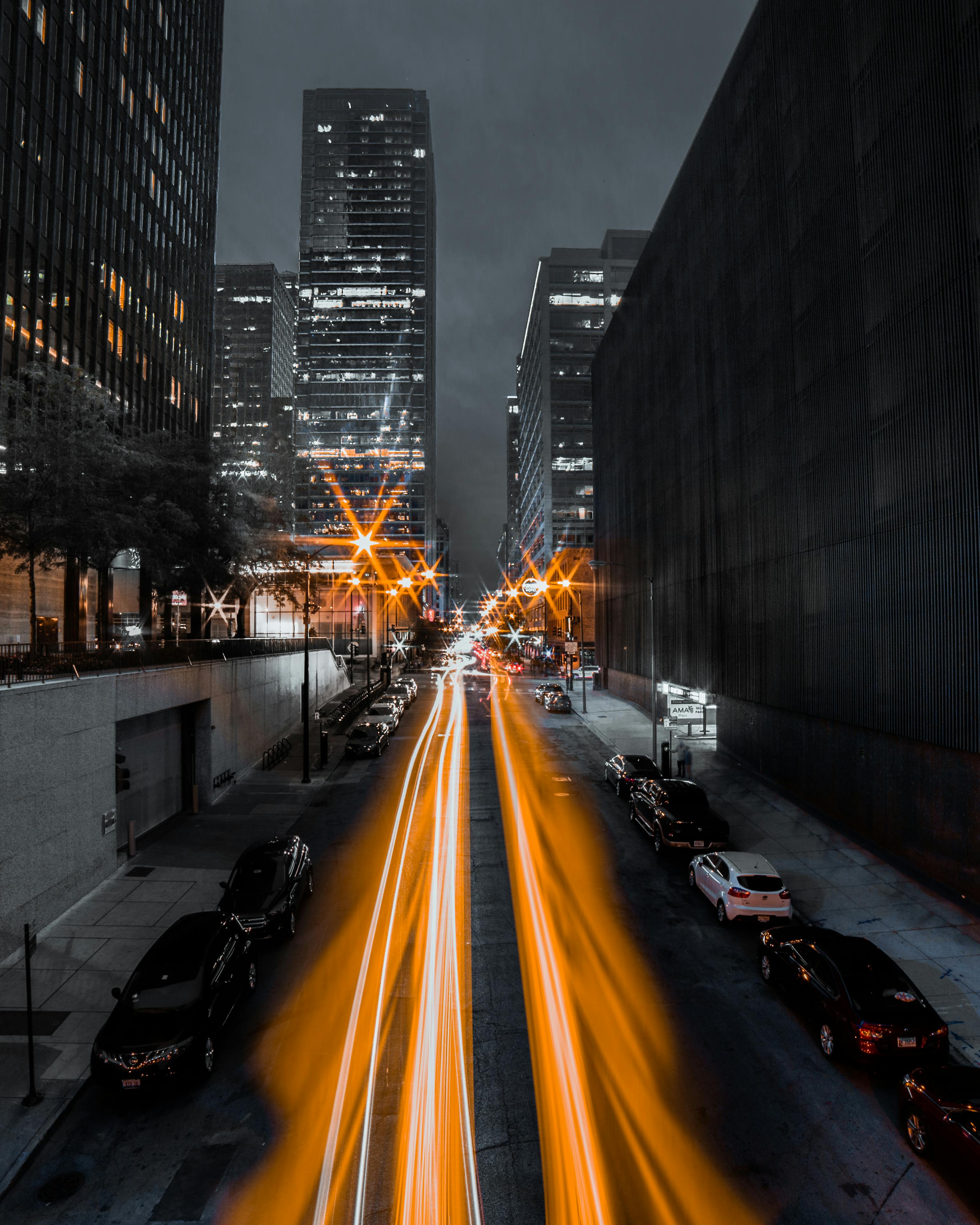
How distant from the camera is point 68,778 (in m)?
13.8

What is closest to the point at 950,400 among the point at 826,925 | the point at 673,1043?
the point at 826,925

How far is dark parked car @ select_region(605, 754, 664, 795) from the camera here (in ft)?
73.9

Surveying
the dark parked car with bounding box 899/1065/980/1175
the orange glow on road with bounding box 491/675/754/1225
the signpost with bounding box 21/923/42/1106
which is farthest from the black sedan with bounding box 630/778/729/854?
the signpost with bounding box 21/923/42/1106

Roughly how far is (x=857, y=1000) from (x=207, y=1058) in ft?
28.7

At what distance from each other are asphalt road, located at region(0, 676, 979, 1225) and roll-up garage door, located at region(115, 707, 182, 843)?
318 inches

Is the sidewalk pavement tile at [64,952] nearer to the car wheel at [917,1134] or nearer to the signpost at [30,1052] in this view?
the signpost at [30,1052]

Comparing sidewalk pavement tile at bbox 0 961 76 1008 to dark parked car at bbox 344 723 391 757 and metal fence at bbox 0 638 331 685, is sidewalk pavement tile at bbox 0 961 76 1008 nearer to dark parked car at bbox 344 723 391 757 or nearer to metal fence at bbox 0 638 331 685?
metal fence at bbox 0 638 331 685

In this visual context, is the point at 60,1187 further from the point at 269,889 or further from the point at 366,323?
the point at 366,323

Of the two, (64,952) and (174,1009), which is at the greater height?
→ (174,1009)

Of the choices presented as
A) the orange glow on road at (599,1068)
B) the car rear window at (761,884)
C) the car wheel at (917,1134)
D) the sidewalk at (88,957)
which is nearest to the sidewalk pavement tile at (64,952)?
the sidewalk at (88,957)

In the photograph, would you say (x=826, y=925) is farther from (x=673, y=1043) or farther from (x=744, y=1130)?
(x=744, y=1130)

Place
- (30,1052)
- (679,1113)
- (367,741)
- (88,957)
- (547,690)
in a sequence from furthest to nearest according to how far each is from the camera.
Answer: (547,690)
(367,741)
(88,957)
(30,1052)
(679,1113)

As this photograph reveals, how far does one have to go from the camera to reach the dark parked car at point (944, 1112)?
21.4ft

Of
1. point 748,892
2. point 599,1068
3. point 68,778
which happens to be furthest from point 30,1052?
point 748,892
